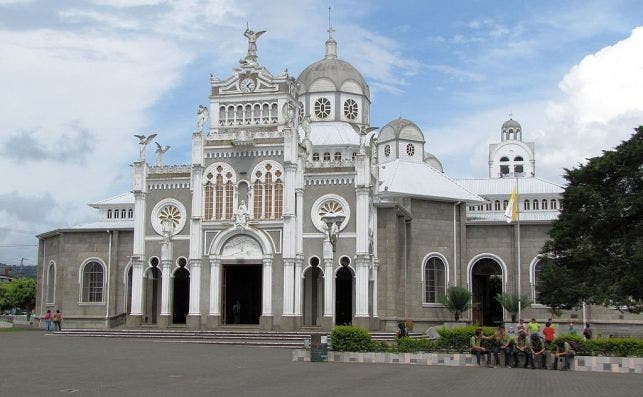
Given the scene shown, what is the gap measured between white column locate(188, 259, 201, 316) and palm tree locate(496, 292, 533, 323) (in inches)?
752

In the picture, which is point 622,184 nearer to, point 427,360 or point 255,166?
point 427,360

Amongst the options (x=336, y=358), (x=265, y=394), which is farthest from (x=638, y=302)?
(x=265, y=394)

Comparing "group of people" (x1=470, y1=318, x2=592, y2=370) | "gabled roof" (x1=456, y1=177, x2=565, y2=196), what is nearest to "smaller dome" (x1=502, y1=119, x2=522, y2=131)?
"gabled roof" (x1=456, y1=177, x2=565, y2=196)

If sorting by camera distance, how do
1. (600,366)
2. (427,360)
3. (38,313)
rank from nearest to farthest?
(600,366)
(427,360)
(38,313)

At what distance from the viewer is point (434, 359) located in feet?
95.6

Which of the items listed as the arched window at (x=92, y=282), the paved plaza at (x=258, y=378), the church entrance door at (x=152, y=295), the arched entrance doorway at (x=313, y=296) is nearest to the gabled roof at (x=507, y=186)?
the arched entrance doorway at (x=313, y=296)

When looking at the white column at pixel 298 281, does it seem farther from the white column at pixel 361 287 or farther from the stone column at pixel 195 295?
the stone column at pixel 195 295

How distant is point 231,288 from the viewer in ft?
181

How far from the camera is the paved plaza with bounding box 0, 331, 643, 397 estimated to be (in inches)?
739

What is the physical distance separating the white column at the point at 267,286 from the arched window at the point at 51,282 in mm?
19610

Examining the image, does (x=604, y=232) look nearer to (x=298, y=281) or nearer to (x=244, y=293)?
(x=298, y=281)

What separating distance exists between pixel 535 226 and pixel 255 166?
2040 centimetres

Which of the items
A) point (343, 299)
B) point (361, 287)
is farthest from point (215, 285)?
point (343, 299)

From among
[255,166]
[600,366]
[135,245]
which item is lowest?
[600,366]
